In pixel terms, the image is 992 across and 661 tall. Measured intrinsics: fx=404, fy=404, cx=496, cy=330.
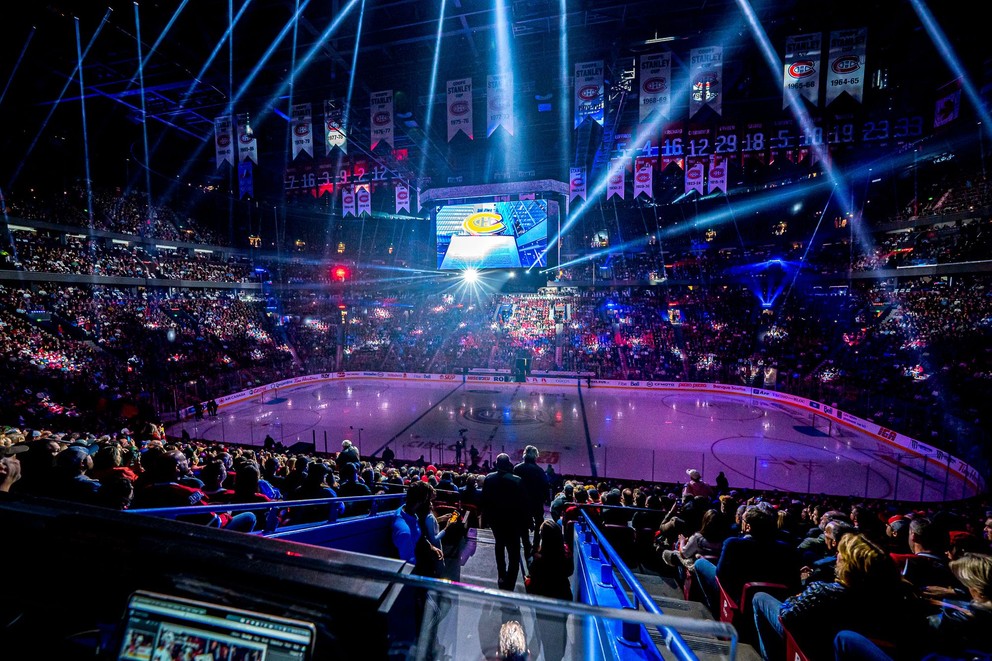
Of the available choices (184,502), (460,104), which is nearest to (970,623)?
(184,502)

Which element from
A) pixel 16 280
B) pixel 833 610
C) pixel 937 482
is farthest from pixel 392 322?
pixel 833 610

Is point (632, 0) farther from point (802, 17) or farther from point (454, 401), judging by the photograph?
point (454, 401)

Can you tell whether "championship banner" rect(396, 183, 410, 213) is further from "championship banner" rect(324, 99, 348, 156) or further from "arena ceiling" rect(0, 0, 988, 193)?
"championship banner" rect(324, 99, 348, 156)

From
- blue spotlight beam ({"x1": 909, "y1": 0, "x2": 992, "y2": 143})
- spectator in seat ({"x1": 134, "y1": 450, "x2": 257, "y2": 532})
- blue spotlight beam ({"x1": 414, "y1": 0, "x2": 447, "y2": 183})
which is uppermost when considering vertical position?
blue spotlight beam ({"x1": 909, "y1": 0, "x2": 992, "y2": 143})

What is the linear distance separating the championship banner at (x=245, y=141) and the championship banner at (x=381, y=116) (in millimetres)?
4754

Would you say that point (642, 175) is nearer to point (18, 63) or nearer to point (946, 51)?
point (946, 51)

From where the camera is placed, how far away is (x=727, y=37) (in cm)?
1031

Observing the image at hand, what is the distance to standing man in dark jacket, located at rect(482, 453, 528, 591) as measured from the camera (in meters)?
4.27

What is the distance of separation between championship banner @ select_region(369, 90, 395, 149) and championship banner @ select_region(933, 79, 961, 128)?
57.7 feet

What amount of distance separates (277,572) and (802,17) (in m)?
14.0

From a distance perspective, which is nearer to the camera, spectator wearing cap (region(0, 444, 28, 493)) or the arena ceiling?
spectator wearing cap (region(0, 444, 28, 493))

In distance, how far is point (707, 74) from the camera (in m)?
9.52

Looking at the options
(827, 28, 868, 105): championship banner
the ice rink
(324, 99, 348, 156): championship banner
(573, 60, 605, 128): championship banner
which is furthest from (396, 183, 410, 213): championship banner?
(827, 28, 868, 105): championship banner

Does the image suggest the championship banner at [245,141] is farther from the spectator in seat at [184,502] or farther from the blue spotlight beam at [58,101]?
Result: the spectator in seat at [184,502]
